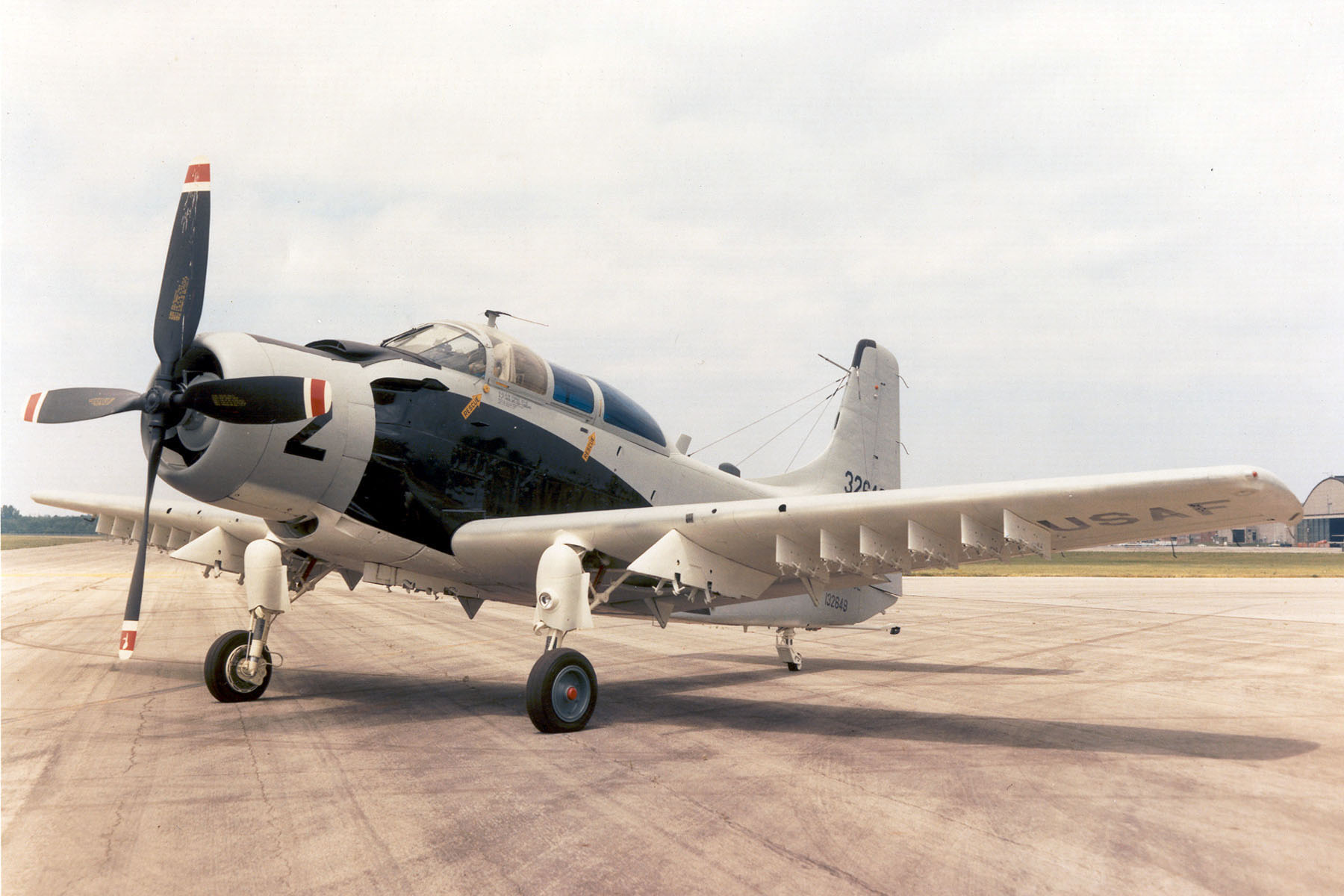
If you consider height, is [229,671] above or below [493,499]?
below

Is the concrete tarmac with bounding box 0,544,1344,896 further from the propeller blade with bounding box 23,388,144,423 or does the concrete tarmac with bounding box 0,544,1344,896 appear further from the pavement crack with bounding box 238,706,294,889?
the propeller blade with bounding box 23,388,144,423

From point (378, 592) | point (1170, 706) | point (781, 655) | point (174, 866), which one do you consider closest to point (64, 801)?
point (174, 866)

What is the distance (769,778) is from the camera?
6.14m

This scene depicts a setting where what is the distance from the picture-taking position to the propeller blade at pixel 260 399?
6965mm

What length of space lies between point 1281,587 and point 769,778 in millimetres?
41091

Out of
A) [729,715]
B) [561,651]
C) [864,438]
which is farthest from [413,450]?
[864,438]

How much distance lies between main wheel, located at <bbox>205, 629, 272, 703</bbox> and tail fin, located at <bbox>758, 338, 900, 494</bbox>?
8.19m

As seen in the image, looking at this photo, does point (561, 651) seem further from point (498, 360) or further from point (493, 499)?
point (498, 360)

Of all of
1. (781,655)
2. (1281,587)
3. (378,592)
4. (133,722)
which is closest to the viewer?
(133,722)

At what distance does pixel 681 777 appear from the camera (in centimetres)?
615

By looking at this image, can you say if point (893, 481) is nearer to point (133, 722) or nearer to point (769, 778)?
point (769, 778)

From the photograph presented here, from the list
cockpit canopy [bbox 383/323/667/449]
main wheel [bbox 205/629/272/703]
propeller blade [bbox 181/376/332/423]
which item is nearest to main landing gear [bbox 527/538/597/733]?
cockpit canopy [bbox 383/323/667/449]

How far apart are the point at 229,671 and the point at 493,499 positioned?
12.8 ft

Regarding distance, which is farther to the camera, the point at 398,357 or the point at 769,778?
the point at 398,357
